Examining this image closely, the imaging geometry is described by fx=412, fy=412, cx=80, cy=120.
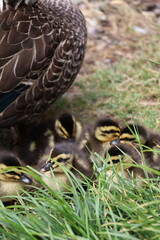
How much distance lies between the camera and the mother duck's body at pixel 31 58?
2508mm

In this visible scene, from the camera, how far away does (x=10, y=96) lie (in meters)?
2.53

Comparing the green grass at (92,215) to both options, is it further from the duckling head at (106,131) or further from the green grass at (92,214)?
the duckling head at (106,131)

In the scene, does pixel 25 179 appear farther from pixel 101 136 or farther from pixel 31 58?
pixel 31 58

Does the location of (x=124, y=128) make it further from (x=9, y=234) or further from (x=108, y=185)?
(x=9, y=234)

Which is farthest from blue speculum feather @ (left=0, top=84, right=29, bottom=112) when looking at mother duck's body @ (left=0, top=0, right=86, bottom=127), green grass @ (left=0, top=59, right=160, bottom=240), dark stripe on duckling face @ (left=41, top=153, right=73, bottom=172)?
green grass @ (left=0, top=59, right=160, bottom=240)

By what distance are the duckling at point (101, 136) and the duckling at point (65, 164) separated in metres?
0.09

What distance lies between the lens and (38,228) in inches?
68.1

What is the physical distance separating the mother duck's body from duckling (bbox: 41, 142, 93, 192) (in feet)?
1.15

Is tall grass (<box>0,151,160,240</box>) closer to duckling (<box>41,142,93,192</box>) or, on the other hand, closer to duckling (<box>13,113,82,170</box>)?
duckling (<box>41,142,93,192</box>)

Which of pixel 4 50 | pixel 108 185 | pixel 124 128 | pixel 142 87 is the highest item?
pixel 4 50

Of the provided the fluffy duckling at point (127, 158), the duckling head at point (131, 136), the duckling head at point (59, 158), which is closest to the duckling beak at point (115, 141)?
the duckling head at point (131, 136)

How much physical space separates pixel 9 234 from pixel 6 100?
39.9 inches

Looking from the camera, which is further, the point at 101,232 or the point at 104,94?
the point at 104,94

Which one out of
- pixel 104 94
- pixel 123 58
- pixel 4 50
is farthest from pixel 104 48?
pixel 4 50
